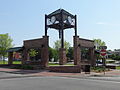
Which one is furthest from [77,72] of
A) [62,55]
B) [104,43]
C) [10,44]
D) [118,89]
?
[104,43]

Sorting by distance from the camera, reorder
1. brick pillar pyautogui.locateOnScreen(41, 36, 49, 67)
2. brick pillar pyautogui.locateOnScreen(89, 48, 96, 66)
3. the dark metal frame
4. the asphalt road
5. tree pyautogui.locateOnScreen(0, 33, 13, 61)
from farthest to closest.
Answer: tree pyautogui.locateOnScreen(0, 33, 13, 61)
brick pillar pyautogui.locateOnScreen(89, 48, 96, 66)
the dark metal frame
brick pillar pyautogui.locateOnScreen(41, 36, 49, 67)
the asphalt road

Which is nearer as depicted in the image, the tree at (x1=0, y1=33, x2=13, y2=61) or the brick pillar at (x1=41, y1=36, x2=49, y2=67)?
the brick pillar at (x1=41, y1=36, x2=49, y2=67)

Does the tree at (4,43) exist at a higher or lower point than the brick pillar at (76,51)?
higher

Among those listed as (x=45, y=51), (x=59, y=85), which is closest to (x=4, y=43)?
(x=45, y=51)

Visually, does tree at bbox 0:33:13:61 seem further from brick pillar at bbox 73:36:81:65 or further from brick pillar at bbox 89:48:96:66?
brick pillar at bbox 73:36:81:65

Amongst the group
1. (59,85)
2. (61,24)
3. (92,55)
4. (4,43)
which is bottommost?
(59,85)

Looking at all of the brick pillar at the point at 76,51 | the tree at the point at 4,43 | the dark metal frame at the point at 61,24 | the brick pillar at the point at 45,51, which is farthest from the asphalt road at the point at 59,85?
the tree at the point at 4,43

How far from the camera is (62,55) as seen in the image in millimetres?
30312

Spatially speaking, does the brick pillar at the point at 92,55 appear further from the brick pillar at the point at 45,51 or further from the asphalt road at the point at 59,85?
the asphalt road at the point at 59,85

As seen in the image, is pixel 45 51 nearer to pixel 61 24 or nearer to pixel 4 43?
pixel 61 24

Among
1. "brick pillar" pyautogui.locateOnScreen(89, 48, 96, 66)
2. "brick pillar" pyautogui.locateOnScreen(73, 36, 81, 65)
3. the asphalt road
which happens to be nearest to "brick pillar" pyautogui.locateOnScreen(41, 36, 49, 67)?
"brick pillar" pyautogui.locateOnScreen(73, 36, 81, 65)

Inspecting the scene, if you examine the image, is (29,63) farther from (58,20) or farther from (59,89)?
(59,89)

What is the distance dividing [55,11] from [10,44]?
25.6 metres

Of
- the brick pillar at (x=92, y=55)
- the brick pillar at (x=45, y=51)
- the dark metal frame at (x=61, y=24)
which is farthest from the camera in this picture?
the brick pillar at (x=92, y=55)
